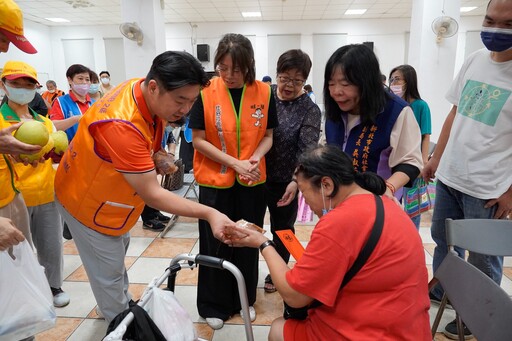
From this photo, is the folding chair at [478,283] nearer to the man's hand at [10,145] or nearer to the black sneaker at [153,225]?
the man's hand at [10,145]

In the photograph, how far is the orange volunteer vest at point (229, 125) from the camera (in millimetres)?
1656

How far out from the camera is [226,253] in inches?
72.9

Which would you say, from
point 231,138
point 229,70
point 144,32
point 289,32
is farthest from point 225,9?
point 231,138

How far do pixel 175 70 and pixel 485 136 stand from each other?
141cm

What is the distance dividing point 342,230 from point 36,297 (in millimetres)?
1178

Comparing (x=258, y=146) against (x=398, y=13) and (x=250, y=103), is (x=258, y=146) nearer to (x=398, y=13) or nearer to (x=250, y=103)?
(x=250, y=103)

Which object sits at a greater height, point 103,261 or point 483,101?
point 483,101

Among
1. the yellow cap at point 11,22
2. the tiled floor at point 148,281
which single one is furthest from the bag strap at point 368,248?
the yellow cap at point 11,22

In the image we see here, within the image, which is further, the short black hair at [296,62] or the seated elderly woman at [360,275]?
the short black hair at [296,62]

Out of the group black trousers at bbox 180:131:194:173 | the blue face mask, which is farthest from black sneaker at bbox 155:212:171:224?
the blue face mask

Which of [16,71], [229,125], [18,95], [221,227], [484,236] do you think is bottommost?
[484,236]

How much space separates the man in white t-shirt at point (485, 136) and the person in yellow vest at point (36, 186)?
2.16 meters

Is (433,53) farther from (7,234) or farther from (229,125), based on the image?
(7,234)

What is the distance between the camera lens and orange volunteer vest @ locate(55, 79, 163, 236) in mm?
1175
